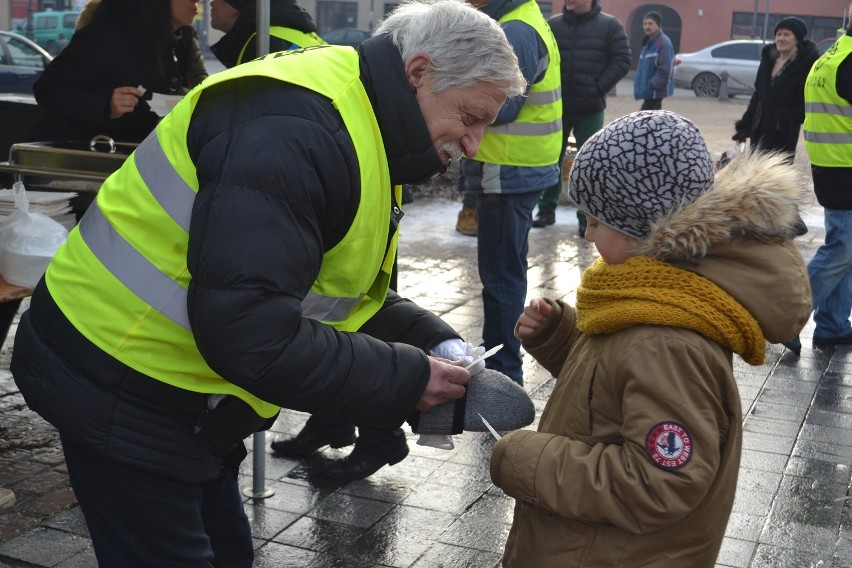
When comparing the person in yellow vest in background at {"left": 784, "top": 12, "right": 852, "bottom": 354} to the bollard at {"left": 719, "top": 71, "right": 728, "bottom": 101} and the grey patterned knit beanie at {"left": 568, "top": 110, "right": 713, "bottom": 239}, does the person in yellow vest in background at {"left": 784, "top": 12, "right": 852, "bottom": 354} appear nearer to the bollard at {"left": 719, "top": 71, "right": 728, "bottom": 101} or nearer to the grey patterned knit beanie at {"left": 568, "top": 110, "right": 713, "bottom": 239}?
the grey patterned knit beanie at {"left": 568, "top": 110, "right": 713, "bottom": 239}

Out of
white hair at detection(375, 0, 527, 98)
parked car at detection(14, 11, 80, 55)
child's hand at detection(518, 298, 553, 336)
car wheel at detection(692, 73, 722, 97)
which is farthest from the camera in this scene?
car wheel at detection(692, 73, 722, 97)

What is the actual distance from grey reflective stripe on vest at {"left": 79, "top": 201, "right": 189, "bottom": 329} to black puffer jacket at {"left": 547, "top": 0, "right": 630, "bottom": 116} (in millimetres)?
7679

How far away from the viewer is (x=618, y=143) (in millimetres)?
2207

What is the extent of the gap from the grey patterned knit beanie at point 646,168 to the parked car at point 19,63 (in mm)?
13157

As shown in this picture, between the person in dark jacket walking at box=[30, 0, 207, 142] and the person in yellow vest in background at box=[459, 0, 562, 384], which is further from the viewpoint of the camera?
the person in yellow vest in background at box=[459, 0, 562, 384]

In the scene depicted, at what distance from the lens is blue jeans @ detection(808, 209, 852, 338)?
627cm

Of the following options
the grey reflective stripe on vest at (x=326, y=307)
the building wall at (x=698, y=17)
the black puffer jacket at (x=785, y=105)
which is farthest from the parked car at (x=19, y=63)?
the building wall at (x=698, y=17)

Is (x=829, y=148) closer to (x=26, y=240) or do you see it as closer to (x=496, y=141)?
(x=496, y=141)

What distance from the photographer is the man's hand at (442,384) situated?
233 cm

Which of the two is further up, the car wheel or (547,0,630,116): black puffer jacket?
(547,0,630,116): black puffer jacket

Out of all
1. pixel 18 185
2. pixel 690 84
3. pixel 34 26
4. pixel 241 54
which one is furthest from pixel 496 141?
pixel 690 84

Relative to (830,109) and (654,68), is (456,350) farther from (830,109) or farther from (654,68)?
(654,68)

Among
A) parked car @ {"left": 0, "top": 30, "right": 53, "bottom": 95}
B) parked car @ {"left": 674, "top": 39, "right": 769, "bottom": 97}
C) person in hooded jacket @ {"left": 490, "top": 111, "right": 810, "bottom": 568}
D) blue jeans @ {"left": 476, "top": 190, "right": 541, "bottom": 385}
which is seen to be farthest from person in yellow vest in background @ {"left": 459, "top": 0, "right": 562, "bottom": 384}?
parked car @ {"left": 674, "top": 39, "right": 769, "bottom": 97}

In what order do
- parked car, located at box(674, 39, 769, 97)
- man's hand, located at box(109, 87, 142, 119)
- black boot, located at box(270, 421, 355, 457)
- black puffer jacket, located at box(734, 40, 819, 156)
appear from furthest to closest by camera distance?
parked car, located at box(674, 39, 769, 97) < black puffer jacket, located at box(734, 40, 819, 156) < man's hand, located at box(109, 87, 142, 119) < black boot, located at box(270, 421, 355, 457)
